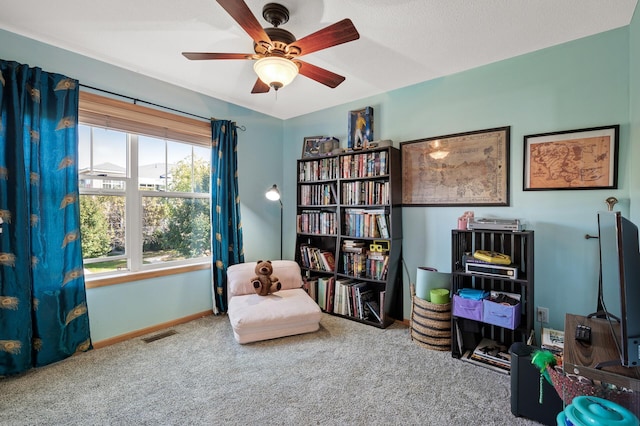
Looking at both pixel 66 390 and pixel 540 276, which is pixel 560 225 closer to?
pixel 540 276

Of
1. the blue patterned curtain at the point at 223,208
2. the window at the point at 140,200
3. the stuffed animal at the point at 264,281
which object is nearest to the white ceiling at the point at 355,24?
the window at the point at 140,200

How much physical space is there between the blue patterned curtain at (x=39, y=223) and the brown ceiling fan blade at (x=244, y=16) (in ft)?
5.46

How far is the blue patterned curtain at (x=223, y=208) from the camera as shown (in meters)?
3.29

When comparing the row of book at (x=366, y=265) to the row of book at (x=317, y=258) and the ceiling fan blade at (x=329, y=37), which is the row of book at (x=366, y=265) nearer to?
the row of book at (x=317, y=258)

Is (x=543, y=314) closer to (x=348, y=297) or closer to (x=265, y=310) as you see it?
(x=348, y=297)

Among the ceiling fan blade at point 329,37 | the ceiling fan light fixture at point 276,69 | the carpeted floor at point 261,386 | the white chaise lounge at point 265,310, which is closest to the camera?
the ceiling fan blade at point 329,37

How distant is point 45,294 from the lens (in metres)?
2.25

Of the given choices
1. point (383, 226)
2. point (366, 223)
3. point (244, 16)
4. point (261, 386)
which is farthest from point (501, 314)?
point (244, 16)

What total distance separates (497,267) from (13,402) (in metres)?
3.23

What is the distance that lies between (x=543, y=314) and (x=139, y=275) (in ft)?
11.1

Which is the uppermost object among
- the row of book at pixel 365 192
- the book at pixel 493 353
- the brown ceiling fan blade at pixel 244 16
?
the brown ceiling fan blade at pixel 244 16

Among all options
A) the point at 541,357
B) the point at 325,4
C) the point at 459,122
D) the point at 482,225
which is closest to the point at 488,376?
the point at 541,357

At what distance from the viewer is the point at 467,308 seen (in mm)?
2330

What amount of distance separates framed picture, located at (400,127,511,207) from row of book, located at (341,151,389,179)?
231 millimetres
